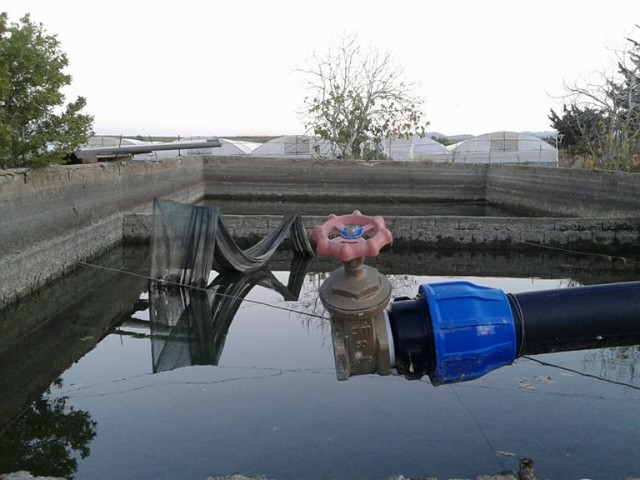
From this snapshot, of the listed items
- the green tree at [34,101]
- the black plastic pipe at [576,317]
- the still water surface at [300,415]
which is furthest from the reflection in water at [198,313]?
the black plastic pipe at [576,317]

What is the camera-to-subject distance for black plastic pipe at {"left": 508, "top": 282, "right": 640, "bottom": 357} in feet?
5.48

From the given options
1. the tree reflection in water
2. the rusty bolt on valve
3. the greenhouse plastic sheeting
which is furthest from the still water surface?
the rusty bolt on valve

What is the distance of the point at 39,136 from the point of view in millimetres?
10211

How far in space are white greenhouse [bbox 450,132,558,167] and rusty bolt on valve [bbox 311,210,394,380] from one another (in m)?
37.5

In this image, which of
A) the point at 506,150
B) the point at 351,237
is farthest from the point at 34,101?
the point at 506,150

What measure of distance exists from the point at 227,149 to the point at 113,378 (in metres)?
41.3

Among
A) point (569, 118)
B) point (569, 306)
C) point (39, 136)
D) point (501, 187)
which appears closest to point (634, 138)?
point (501, 187)

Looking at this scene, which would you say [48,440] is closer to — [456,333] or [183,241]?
[456,333]

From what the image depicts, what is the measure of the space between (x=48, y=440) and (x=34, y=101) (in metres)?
6.79

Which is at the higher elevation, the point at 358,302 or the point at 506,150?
the point at 506,150

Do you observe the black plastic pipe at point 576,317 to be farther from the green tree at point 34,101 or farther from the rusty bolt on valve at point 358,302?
A: the green tree at point 34,101

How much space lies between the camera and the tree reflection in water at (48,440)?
15.8 ft

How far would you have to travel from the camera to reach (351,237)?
5.64ft

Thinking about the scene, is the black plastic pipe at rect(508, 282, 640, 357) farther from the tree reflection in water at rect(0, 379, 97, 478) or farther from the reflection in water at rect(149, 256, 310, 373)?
the reflection in water at rect(149, 256, 310, 373)
